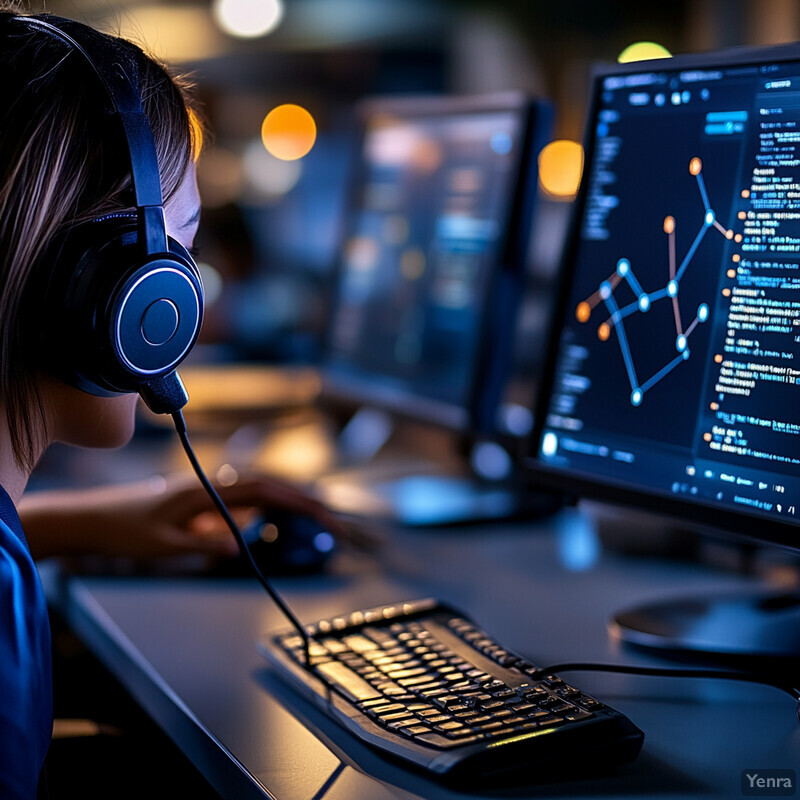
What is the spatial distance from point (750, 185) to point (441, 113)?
1.97 ft

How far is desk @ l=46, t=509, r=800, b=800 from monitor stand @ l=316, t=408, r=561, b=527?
26mm

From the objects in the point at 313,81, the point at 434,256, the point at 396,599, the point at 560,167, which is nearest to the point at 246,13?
the point at 560,167

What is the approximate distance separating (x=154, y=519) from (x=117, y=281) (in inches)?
18.4

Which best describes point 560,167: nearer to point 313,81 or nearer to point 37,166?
point 313,81

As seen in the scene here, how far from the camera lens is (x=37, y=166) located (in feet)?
2.17

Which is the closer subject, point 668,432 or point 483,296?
point 668,432

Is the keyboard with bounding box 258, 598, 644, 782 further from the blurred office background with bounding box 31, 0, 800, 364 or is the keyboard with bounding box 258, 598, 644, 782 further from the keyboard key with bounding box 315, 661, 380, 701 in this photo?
the blurred office background with bounding box 31, 0, 800, 364

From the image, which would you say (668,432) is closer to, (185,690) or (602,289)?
(602,289)

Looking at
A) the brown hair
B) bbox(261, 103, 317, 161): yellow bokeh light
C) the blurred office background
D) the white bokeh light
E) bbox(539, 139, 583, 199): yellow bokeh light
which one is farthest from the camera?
bbox(261, 103, 317, 161): yellow bokeh light

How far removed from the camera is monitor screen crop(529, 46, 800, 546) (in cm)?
78

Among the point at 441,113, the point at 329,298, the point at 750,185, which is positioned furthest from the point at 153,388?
the point at 329,298

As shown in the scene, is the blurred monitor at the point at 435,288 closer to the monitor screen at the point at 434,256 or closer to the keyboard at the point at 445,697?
the monitor screen at the point at 434,256

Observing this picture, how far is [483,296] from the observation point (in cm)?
121

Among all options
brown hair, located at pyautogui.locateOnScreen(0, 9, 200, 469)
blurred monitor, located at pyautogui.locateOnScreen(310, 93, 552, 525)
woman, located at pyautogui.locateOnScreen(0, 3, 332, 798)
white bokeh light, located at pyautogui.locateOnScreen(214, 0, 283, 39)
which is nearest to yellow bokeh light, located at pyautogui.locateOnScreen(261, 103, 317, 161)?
white bokeh light, located at pyautogui.locateOnScreen(214, 0, 283, 39)
